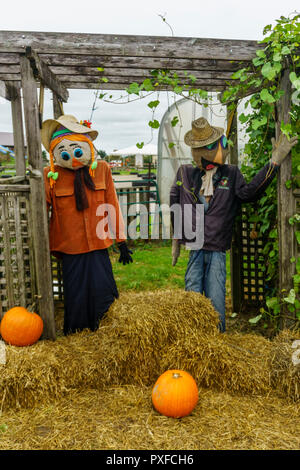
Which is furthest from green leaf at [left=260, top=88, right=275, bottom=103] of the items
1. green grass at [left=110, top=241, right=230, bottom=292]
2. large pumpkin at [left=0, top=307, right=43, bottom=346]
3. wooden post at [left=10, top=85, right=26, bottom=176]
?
wooden post at [left=10, top=85, right=26, bottom=176]

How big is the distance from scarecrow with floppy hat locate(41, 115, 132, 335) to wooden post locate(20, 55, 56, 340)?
0.72ft

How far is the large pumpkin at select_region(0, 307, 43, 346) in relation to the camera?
11.0 ft

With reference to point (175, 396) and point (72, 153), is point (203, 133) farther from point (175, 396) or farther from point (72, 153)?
point (175, 396)

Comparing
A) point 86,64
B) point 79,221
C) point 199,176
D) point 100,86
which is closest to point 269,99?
point 199,176

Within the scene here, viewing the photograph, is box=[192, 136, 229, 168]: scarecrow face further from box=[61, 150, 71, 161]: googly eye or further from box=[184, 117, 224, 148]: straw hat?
box=[61, 150, 71, 161]: googly eye

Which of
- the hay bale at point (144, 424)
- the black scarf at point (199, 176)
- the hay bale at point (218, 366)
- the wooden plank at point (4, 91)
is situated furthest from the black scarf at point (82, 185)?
the wooden plank at point (4, 91)

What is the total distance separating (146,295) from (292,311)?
1303 millimetres

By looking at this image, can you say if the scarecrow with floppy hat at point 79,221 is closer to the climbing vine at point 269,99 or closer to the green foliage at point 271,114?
the climbing vine at point 269,99

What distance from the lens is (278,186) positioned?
3518mm

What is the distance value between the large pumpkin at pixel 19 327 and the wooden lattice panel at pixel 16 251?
24cm

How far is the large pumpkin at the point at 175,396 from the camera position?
2.63 metres
